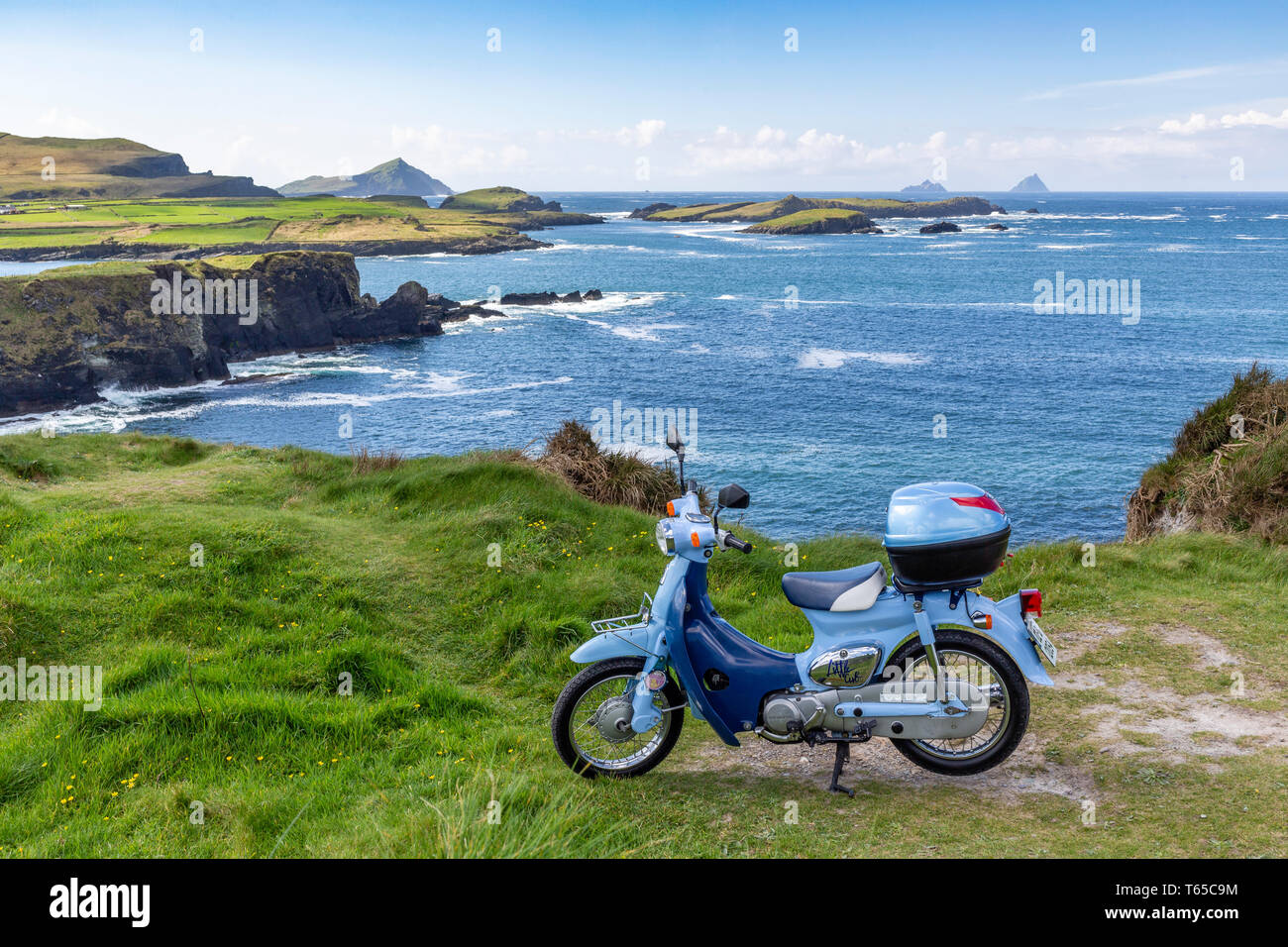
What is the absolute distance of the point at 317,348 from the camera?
74.0 meters

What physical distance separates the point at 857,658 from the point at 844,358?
56074 millimetres

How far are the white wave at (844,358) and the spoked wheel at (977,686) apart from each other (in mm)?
52190

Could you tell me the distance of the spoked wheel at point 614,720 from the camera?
229 inches

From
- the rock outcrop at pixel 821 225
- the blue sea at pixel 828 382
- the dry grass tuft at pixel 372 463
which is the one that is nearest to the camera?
the dry grass tuft at pixel 372 463

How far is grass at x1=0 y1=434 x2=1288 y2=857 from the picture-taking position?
5.08m

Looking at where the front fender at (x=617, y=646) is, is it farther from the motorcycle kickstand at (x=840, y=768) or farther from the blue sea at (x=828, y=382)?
the blue sea at (x=828, y=382)

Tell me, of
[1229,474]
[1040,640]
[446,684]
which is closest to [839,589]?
[1040,640]

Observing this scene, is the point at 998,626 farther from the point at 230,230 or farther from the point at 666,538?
the point at 230,230

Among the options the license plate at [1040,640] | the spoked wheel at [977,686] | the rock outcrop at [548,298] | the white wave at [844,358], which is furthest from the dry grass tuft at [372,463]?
the rock outcrop at [548,298]

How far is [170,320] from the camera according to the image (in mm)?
60406

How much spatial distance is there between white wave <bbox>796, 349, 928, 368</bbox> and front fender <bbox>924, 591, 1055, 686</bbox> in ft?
171

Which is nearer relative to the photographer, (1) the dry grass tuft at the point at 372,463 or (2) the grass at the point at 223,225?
(1) the dry grass tuft at the point at 372,463

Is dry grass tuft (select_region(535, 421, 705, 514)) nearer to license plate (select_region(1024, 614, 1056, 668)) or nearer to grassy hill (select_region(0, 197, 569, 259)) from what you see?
license plate (select_region(1024, 614, 1056, 668))

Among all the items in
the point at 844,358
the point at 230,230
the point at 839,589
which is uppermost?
the point at 230,230
